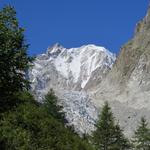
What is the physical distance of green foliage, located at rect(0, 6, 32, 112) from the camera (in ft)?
69.9

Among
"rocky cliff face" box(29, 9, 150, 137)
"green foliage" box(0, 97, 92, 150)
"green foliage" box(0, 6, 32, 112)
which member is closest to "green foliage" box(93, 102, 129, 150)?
"green foliage" box(0, 97, 92, 150)

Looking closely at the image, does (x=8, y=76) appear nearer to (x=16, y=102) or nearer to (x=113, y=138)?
(x=16, y=102)

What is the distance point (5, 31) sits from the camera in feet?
70.4

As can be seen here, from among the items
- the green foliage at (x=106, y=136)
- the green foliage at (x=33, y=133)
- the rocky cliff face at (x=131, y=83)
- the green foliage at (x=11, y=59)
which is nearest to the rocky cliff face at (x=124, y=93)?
the rocky cliff face at (x=131, y=83)

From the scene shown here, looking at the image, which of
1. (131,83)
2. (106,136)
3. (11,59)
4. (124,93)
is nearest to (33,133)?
(11,59)

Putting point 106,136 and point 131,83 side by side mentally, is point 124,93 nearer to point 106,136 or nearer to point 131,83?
point 131,83

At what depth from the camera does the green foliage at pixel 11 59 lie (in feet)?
69.9

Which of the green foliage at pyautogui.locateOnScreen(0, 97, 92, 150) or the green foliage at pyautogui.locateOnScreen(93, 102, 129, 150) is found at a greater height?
the green foliage at pyautogui.locateOnScreen(93, 102, 129, 150)

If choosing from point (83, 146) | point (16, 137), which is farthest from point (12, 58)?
point (83, 146)

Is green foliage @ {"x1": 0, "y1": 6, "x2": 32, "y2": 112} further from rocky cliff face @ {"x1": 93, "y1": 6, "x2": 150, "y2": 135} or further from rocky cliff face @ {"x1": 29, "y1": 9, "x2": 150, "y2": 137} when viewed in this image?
rocky cliff face @ {"x1": 93, "y1": 6, "x2": 150, "y2": 135}

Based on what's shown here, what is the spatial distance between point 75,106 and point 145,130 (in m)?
47.8

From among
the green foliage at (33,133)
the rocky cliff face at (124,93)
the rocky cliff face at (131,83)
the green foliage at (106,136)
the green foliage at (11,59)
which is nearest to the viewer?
the green foliage at (11,59)

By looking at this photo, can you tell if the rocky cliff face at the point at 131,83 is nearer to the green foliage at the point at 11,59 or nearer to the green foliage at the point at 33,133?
the green foliage at the point at 33,133

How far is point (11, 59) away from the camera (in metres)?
21.4
